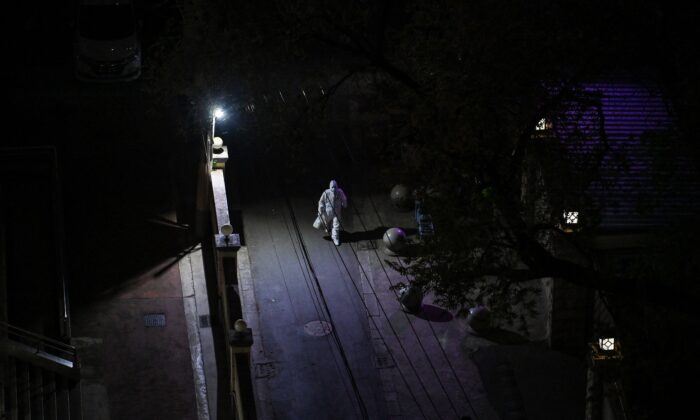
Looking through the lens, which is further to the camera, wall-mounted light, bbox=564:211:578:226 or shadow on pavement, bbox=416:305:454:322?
shadow on pavement, bbox=416:305:454:322

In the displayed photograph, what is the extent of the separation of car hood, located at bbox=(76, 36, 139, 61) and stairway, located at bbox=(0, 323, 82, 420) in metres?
8.93

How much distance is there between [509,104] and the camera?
15992mm

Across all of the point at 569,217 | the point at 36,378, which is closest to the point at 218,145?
the point at 36,378

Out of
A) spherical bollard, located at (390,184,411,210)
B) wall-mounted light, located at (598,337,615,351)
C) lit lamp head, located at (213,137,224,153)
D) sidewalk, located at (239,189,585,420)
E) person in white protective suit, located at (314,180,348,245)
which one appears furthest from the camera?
spherical bollard, located at (390,184,411,210)

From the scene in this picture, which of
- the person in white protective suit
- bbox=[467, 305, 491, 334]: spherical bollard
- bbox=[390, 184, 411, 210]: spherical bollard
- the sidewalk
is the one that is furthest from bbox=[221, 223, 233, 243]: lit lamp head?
bbox=[467, 305, 491, 334]: spherical bollard

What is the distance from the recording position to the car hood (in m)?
26.3

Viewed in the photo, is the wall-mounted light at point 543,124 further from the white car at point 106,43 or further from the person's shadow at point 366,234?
the white car at point 106,43

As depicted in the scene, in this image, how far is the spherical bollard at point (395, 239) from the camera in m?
24.3

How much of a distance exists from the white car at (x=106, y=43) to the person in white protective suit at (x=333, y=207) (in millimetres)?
6219

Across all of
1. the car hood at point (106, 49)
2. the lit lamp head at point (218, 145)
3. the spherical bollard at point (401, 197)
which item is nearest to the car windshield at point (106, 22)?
the car hood at point (106, 49)

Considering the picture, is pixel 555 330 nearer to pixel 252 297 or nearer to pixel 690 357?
pixel 690 357

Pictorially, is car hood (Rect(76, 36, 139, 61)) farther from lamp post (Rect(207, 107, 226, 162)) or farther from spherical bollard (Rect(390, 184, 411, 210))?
spherical bollard (Rect(390, 184, 411, 210))

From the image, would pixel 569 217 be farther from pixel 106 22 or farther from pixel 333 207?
pixel 106 22

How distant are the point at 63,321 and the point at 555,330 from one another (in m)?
10.4
